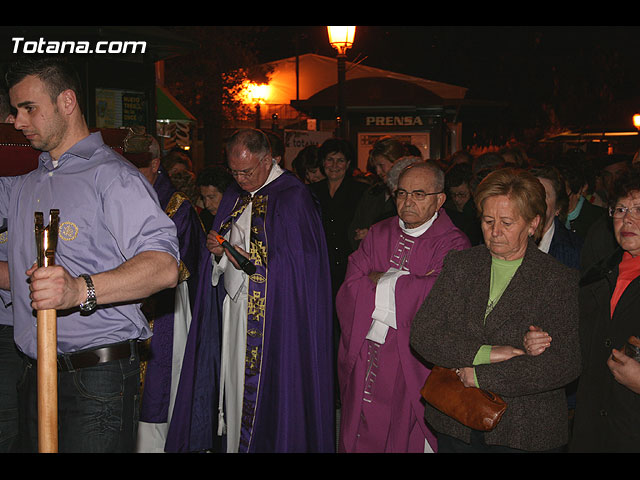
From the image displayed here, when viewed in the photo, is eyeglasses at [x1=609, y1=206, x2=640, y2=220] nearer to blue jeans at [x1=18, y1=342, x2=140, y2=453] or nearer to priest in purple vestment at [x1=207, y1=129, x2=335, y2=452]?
priest in purple vestment at [x1=207, y1=129, x2=335, y2=452]

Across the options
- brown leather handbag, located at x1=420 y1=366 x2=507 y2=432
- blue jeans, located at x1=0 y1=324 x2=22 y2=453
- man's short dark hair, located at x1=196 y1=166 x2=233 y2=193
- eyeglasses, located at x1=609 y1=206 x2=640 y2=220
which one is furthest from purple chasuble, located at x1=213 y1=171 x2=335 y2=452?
eyeglasses, located at x1=609 y1=206 x2=640 y2=220

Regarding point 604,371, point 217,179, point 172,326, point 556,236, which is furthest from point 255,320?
point 604,371

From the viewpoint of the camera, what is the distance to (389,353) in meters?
4.43

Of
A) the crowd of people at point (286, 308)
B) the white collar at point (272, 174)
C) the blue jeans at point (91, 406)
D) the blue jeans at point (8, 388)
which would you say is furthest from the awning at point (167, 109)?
the blue jeans at point (91, 406)

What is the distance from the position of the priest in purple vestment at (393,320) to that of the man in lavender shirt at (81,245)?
176cm

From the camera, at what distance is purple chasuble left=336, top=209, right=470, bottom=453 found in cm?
433

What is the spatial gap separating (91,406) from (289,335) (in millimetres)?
2100

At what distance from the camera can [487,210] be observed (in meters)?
3.47

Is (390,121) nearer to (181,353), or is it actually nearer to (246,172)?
(246,172)

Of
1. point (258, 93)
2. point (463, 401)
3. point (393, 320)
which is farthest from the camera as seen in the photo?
point (258, 93)

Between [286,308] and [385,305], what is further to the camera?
[286,308]

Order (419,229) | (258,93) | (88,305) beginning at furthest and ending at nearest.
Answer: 1. (258,93)
2. (419,229)
3. (88,305)

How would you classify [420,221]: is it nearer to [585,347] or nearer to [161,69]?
[585,347]

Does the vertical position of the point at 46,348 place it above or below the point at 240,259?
below
